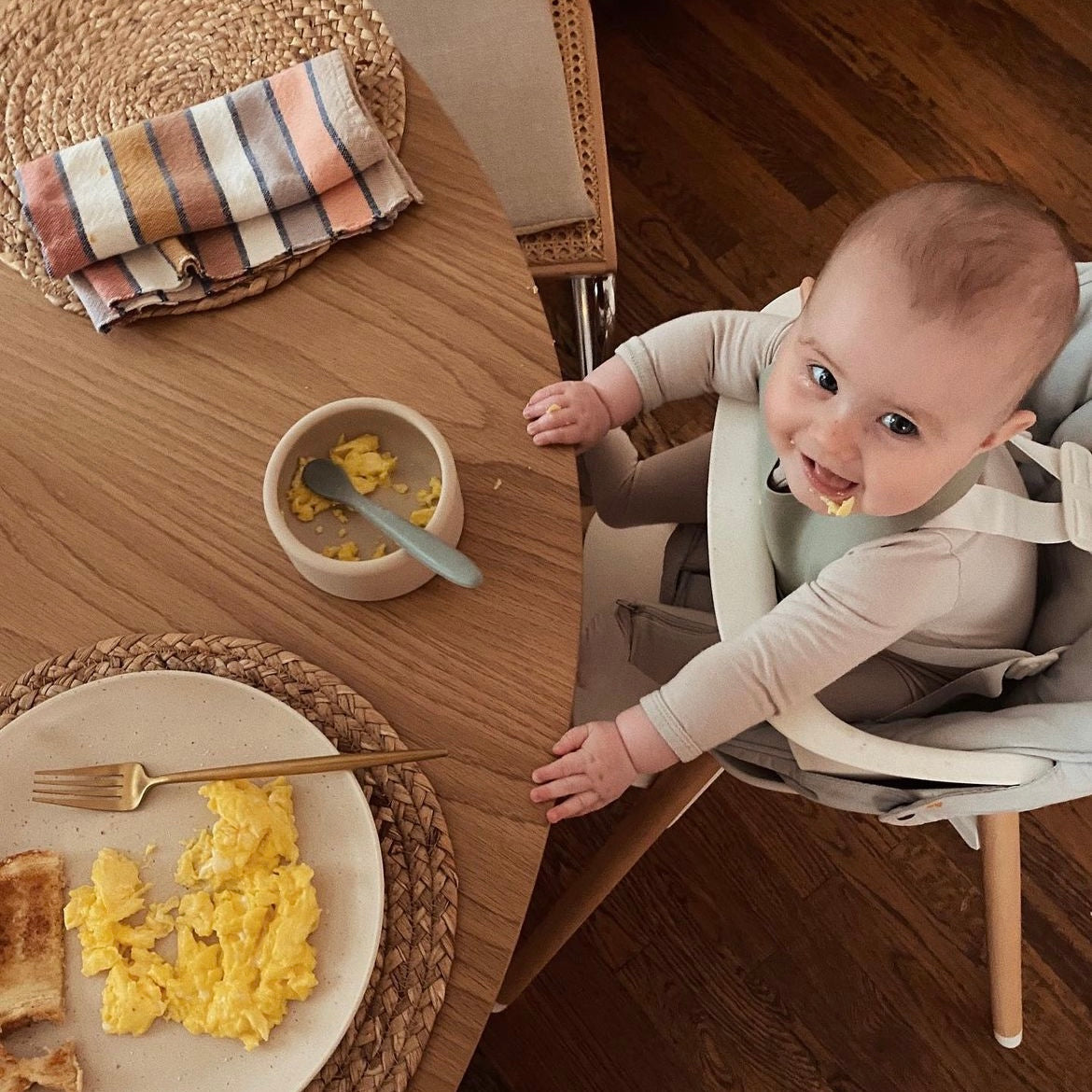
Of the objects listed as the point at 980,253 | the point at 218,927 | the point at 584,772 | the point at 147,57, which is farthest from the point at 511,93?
the point at 218,927

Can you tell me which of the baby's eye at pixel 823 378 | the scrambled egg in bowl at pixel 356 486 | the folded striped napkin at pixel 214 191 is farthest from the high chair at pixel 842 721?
the folded striped napkin at pixel 214 191

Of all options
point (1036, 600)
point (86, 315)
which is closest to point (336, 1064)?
point (86, 315)

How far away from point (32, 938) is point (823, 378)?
62 cm

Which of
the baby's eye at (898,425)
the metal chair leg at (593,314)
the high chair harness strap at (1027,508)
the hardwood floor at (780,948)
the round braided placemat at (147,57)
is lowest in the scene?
the hardwood floor at (780,948)

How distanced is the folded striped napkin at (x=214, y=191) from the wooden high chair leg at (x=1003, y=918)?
34.3 inches

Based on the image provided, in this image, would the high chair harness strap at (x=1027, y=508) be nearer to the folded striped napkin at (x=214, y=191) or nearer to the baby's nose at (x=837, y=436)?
the baby's nose at (x=837, y=436)

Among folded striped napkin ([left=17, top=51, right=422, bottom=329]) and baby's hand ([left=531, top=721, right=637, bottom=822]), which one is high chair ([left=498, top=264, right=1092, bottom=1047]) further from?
folded striped napkin ([left=17, top=51, right=422, bottom=329])

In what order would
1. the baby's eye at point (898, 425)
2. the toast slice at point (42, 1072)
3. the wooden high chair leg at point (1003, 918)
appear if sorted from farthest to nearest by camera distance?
1. the wooden high chair leg at point (1003, 918)
2. the baby's eye at point (898, 425)
3. the toast slice at point (42, 1072)

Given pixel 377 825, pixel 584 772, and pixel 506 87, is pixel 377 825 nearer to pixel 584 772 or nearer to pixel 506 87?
pixel 584 772

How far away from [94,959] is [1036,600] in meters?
0.78

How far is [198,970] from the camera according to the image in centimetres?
62

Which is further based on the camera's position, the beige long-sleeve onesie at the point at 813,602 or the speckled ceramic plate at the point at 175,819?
the beige long-sleeve onesie at the point at 813,602

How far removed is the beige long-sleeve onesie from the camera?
775 millimetres

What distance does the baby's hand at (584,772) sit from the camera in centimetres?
67
